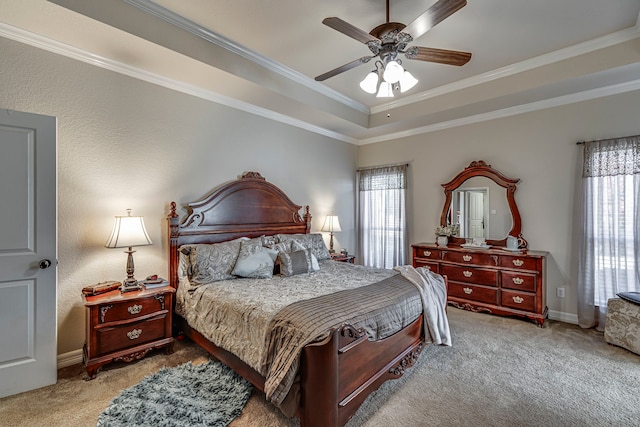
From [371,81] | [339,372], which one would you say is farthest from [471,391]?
[371,81]

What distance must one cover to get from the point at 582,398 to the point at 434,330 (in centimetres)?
106

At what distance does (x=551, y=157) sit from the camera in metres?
3.74

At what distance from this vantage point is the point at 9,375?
216 centimetres

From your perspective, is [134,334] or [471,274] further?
[471,274]

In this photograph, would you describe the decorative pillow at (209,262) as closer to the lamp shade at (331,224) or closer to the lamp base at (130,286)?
the lamp base at (130,286)

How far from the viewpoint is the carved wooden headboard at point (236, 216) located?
3.18 metres

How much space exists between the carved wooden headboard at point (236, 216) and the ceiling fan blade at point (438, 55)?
2.43m

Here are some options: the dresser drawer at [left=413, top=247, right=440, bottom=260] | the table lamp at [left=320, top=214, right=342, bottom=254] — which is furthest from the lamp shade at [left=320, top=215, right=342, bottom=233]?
the dresser drawer at [left=413, top=247, right=440, bottom=260]

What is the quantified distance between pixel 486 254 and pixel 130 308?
408 cm

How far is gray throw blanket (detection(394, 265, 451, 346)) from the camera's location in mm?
2625

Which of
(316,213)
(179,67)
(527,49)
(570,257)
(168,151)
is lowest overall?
(570,257)

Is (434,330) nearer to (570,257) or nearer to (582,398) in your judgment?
(582,398)

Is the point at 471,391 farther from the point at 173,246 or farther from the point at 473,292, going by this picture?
the point at 173,246

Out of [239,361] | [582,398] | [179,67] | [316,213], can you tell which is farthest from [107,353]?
[582,398]
